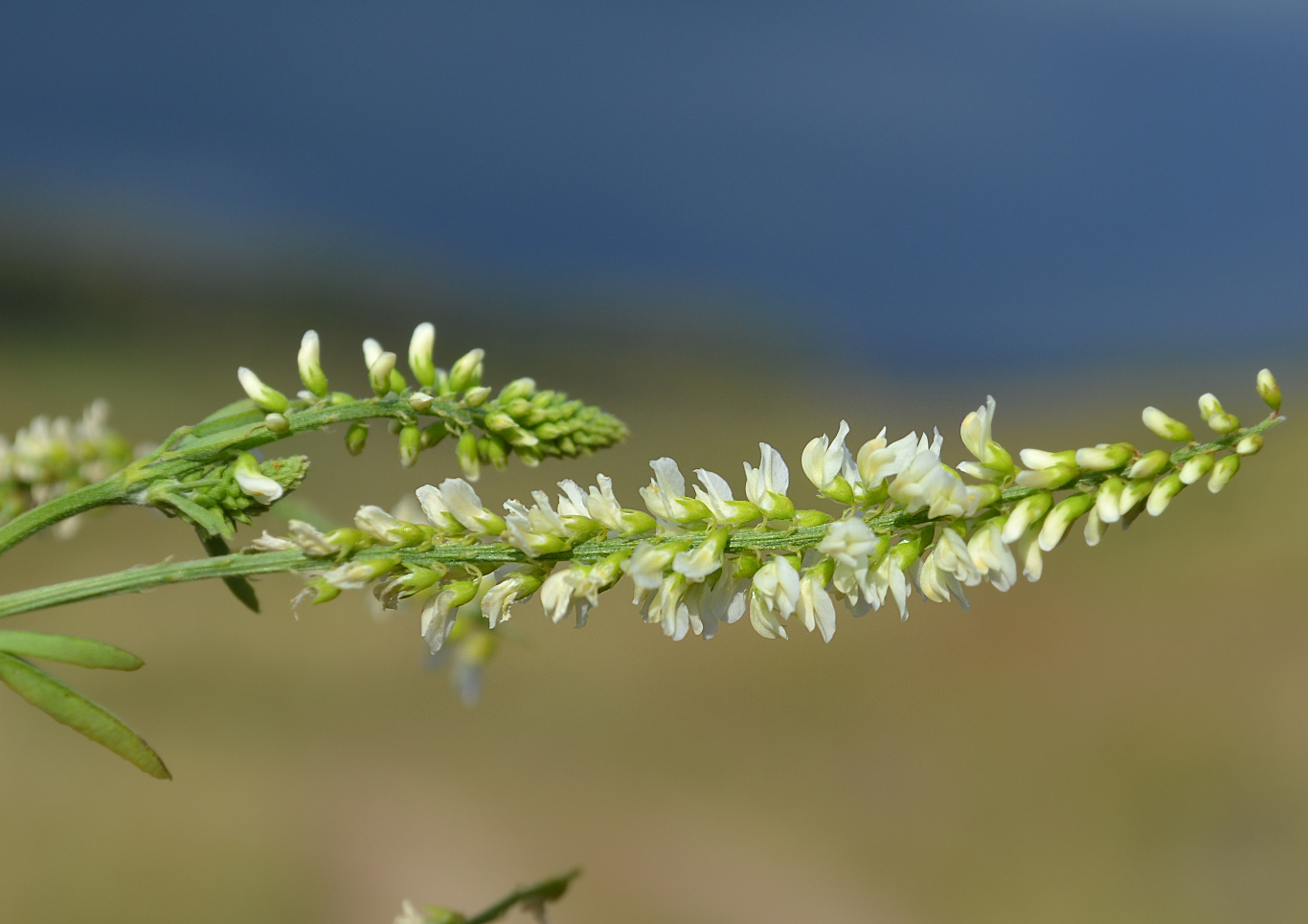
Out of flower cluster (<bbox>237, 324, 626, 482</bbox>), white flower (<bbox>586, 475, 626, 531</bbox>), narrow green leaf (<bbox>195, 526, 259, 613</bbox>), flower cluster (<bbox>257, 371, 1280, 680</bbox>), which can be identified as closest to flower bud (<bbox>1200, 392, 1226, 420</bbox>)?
flower cluster (<bbox>257, 371, 1280, 680</bbox>)

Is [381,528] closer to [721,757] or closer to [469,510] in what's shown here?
[469,510]

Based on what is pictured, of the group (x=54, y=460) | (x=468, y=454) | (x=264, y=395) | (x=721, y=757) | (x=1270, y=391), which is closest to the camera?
(x=1270, y=391)

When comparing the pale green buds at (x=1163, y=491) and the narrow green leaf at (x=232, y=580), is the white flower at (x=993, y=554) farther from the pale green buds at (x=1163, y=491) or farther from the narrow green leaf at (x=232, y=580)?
the narrow green leaf at (x=232, y=580)

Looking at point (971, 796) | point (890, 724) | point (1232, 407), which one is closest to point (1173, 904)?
point (971, 796)

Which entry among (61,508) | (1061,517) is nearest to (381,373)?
(61,508)

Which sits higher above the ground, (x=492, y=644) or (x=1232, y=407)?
(x=1232, y=407)

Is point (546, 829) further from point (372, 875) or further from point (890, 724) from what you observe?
point (890, 724)

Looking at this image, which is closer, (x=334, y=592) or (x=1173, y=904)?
(x=334, y=592)
